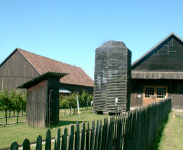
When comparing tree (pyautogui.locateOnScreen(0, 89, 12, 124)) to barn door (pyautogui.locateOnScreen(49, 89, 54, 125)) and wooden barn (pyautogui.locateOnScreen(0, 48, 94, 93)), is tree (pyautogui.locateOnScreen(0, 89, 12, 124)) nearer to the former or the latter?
barn door (pyautogui.locateOnScreen(49, 89, 54, 125))

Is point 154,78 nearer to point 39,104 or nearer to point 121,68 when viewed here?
point 121,68

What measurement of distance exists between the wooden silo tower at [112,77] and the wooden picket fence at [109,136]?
39.5 feet

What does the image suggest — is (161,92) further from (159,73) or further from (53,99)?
(53,99)

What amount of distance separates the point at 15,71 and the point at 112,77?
17.5 m

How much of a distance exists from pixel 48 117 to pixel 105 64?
33.0ft

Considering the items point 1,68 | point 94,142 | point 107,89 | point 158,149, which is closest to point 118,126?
point 94,142

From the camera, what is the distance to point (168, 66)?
24.3 m

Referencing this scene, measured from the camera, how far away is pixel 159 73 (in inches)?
950

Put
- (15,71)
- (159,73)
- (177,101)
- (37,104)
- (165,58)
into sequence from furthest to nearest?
(15,71) → (165,58) → (159,73) → (177,101) → (37,104)

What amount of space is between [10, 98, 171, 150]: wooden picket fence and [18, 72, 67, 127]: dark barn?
19.4 ft

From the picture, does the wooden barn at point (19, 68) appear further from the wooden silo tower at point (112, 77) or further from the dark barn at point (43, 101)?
the dark barn at point (43, 101)

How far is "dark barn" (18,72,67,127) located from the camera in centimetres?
1159

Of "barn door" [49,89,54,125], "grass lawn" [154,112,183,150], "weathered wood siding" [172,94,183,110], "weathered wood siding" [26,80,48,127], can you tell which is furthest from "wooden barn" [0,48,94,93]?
"grass lawn" [154,112,183,150]

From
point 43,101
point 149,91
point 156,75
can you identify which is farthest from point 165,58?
point 43,101
